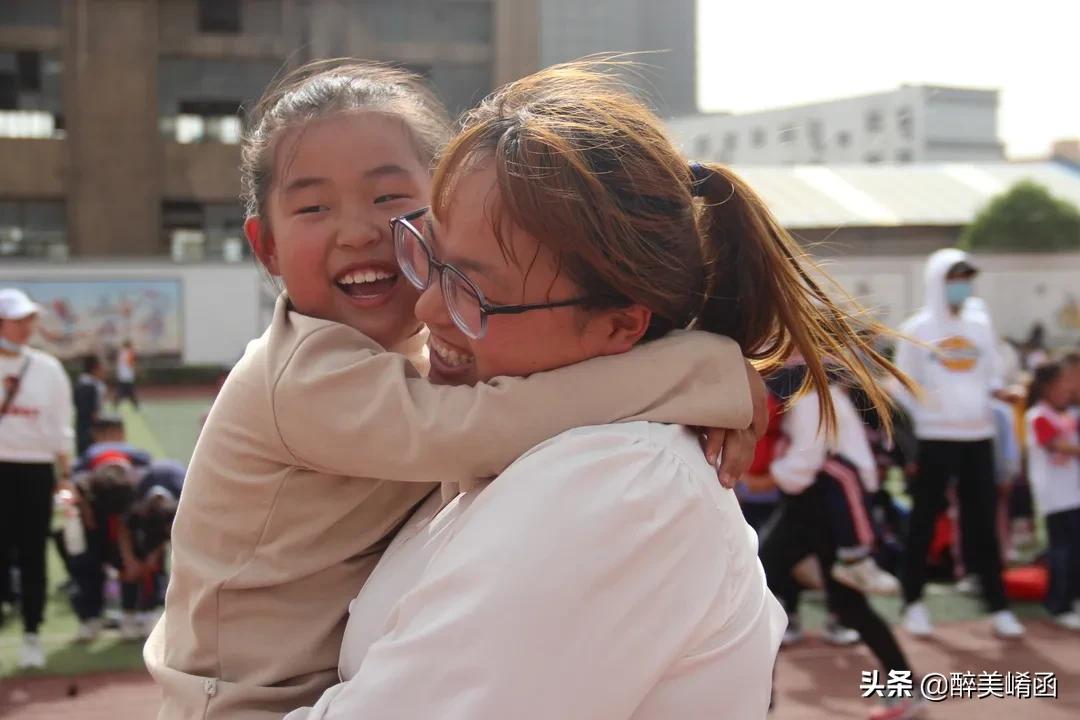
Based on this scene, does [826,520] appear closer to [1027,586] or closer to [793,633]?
[793,633]

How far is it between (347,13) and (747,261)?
1480 inches

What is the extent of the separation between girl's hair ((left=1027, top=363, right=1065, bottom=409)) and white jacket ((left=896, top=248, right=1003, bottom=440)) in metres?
0.61

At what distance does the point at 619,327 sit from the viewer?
1415mm

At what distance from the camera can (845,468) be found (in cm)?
587

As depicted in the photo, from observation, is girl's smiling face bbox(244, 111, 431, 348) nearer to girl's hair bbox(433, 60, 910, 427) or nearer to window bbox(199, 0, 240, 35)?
girl's hair bbox(433, 60, 910, 427)

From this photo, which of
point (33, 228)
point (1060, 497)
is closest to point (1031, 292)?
point (1060, 497)

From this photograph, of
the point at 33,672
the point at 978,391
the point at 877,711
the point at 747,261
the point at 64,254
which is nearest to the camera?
the point at 747,261

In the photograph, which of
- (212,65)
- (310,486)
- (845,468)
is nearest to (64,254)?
(212,65)

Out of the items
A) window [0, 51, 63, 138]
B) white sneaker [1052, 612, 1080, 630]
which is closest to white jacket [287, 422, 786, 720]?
white sneaker [1052, 612, 1080, 630]

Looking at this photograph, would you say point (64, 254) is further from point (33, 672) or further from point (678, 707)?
point (678, 707)

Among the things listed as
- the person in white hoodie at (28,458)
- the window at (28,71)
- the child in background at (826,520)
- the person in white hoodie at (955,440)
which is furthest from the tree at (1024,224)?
the person in white hoodie at (28,458)

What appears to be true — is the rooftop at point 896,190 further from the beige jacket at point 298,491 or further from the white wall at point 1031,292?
the beige jacket at point 298,491

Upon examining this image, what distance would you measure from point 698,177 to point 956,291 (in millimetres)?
6140

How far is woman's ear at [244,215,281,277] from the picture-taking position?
198 centimetres
